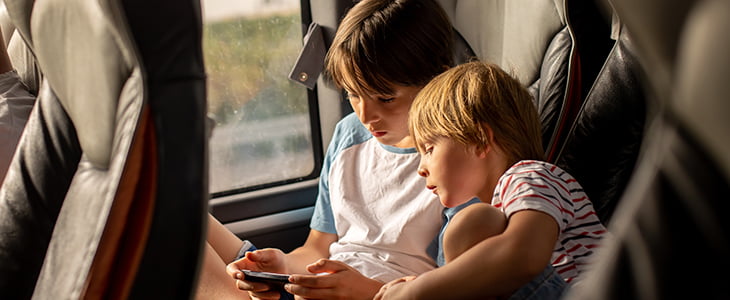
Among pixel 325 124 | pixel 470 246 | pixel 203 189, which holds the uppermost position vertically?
pixel 203 189

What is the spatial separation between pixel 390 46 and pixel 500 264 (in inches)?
25.3

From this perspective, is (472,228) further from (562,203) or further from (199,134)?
(199,134)

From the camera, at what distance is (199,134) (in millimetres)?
653

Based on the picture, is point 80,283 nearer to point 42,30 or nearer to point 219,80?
point 42,30

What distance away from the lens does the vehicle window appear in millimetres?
2104

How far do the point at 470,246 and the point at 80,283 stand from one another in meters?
0.61

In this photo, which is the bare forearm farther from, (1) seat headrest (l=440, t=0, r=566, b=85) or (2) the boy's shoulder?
(1) seat headrest (l=440, t=0, r=566, b=85)

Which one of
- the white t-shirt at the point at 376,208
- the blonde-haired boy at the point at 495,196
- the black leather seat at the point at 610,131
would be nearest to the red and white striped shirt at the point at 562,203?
the blonde-haired boy at the point at 495,196

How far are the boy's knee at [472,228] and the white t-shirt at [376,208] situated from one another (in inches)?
16.5

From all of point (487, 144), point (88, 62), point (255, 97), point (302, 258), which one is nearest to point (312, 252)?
point (302, 258)

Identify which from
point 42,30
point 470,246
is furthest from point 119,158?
point 470,246

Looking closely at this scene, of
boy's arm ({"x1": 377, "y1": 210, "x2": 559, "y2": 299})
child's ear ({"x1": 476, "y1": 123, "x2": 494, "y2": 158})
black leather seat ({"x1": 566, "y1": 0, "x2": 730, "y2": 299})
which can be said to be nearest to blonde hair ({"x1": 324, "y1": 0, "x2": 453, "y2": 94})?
child's ear ({"x1": 476, "y1": 123, "x2": 494, "y2": 158})

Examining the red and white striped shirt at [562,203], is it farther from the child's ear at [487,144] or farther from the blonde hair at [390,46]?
the blonde hair at [390,46]

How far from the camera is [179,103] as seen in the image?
0.64 metres
